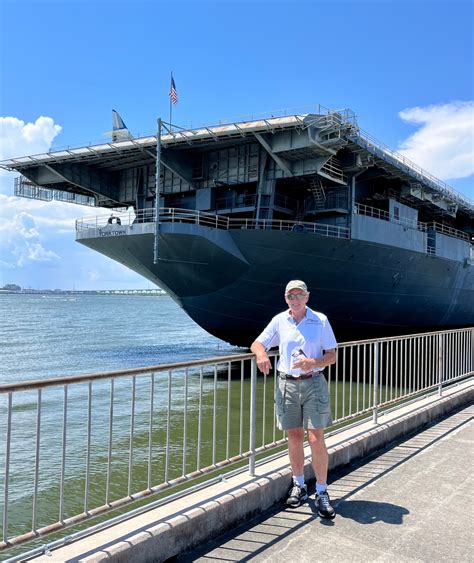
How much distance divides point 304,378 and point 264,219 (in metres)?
15.8

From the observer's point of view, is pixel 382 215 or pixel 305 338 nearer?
pixel 305 338

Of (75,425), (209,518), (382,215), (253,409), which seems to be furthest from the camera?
(382,215)

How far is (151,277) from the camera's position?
21859 mm

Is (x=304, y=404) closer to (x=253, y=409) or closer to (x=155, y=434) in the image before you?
(x=253, y=409)

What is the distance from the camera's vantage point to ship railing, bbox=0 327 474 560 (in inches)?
154

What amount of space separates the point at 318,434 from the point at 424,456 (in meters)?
2.10

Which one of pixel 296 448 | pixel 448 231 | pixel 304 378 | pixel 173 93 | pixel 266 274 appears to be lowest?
pixel 296 448

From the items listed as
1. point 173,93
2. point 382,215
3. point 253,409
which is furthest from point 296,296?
point 382,215

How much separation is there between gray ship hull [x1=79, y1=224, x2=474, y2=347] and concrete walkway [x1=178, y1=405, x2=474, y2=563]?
13812 millimetres

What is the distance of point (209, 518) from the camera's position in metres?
3.64

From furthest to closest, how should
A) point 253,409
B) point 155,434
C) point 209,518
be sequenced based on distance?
point 155,434, point 253,409, point 209,518

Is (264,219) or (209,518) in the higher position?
(264,219)

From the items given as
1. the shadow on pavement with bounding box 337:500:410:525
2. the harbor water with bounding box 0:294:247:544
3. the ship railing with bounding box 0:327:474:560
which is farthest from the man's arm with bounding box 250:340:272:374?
the harbor water with bounding box 0:294:247:544

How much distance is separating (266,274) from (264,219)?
2.03m
